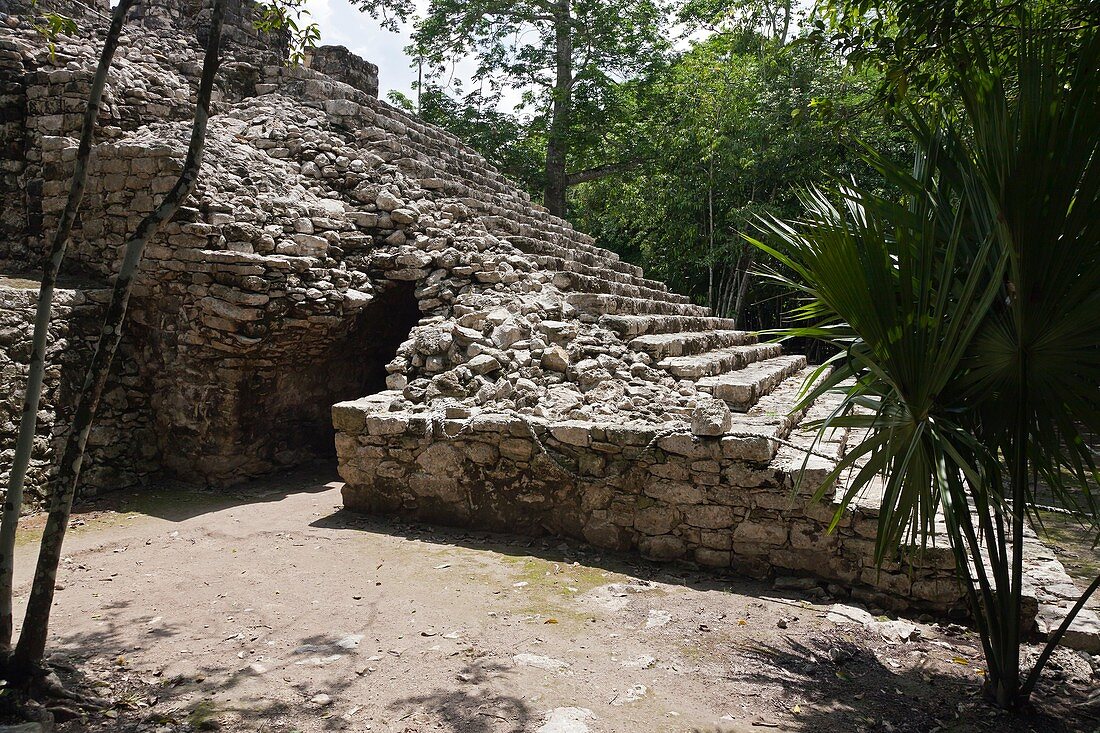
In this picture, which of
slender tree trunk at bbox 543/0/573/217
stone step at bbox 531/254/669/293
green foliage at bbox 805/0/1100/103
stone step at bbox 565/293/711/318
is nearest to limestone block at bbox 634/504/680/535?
stone step at bbox 565/293/711/318

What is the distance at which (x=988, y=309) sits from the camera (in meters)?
2.57

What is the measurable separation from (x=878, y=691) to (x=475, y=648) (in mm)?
1946

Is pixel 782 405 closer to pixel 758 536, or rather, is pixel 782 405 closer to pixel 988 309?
pixel 758 536

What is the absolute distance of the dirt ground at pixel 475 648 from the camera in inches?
113

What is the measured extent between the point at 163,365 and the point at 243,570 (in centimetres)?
280

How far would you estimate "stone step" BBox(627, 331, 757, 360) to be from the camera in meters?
6.64

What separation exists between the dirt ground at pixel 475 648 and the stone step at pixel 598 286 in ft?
10.5

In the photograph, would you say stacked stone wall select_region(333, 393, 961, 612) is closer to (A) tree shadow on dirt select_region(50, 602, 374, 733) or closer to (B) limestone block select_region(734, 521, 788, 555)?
(B) limestone block select_region(734, 521, 788, 555)

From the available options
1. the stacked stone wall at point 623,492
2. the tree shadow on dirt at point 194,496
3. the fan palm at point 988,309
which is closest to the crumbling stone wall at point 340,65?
the tree shadow on dirt at point 194,496

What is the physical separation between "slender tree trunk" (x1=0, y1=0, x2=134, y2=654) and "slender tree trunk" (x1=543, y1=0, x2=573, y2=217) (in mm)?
12507

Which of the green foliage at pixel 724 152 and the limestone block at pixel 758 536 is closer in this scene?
the limestone block at pixel 758 536

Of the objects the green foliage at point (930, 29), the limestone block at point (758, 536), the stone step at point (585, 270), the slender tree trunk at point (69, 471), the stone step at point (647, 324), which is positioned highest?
the green foliage at point (930, 29)

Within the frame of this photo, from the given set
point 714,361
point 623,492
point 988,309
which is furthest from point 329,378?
point 988,309

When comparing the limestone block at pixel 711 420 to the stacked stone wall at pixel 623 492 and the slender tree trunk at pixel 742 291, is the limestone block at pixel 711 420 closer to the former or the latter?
the stacked stone wall at pixel 623 492
